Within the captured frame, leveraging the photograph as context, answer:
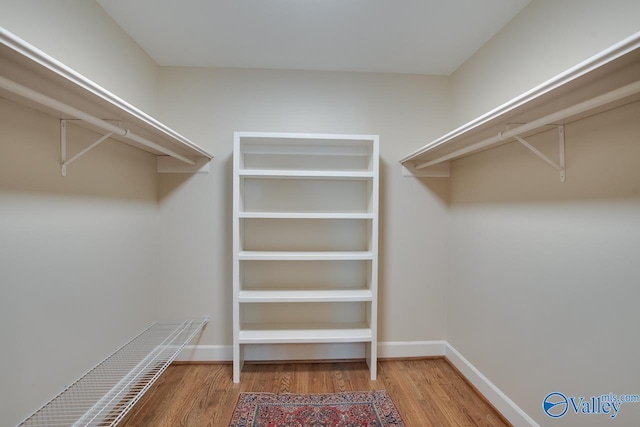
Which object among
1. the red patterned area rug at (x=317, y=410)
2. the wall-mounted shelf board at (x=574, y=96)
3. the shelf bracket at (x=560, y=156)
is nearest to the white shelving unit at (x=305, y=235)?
the red patterned area rug at (x=317, y=410)

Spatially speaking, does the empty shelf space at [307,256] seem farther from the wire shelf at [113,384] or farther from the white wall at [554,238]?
the white wall at [554,238]

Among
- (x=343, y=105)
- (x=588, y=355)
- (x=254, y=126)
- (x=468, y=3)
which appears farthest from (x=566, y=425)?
(x=254, y=126)

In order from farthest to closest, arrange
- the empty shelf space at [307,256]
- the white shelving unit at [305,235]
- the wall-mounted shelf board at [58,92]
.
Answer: the white shelving unit at [305,235]
the empty shelf space at [307,256]
the wall-mounted shelf board at [58,92]

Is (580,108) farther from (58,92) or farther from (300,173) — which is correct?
(58,92)

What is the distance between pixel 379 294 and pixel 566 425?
1271mm

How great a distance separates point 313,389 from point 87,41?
8.11 feet

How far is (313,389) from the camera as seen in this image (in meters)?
1.96

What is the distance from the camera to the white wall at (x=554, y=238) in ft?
3.60

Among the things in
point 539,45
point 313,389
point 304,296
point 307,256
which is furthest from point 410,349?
point 539,45

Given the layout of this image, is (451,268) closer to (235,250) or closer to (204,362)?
(235,250)

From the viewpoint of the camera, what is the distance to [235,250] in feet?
6.59

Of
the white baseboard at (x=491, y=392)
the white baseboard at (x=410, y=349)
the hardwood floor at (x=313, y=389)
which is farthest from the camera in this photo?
the white baseboard at (x=410, y=349)

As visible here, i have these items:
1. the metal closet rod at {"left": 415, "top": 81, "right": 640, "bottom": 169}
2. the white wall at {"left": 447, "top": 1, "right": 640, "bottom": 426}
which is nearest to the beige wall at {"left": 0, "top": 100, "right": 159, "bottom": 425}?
the metal closet rod at {"left": 415, "top": 81, "right": 640, "bottom": 169}

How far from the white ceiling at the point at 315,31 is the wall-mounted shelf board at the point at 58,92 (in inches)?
28.7
